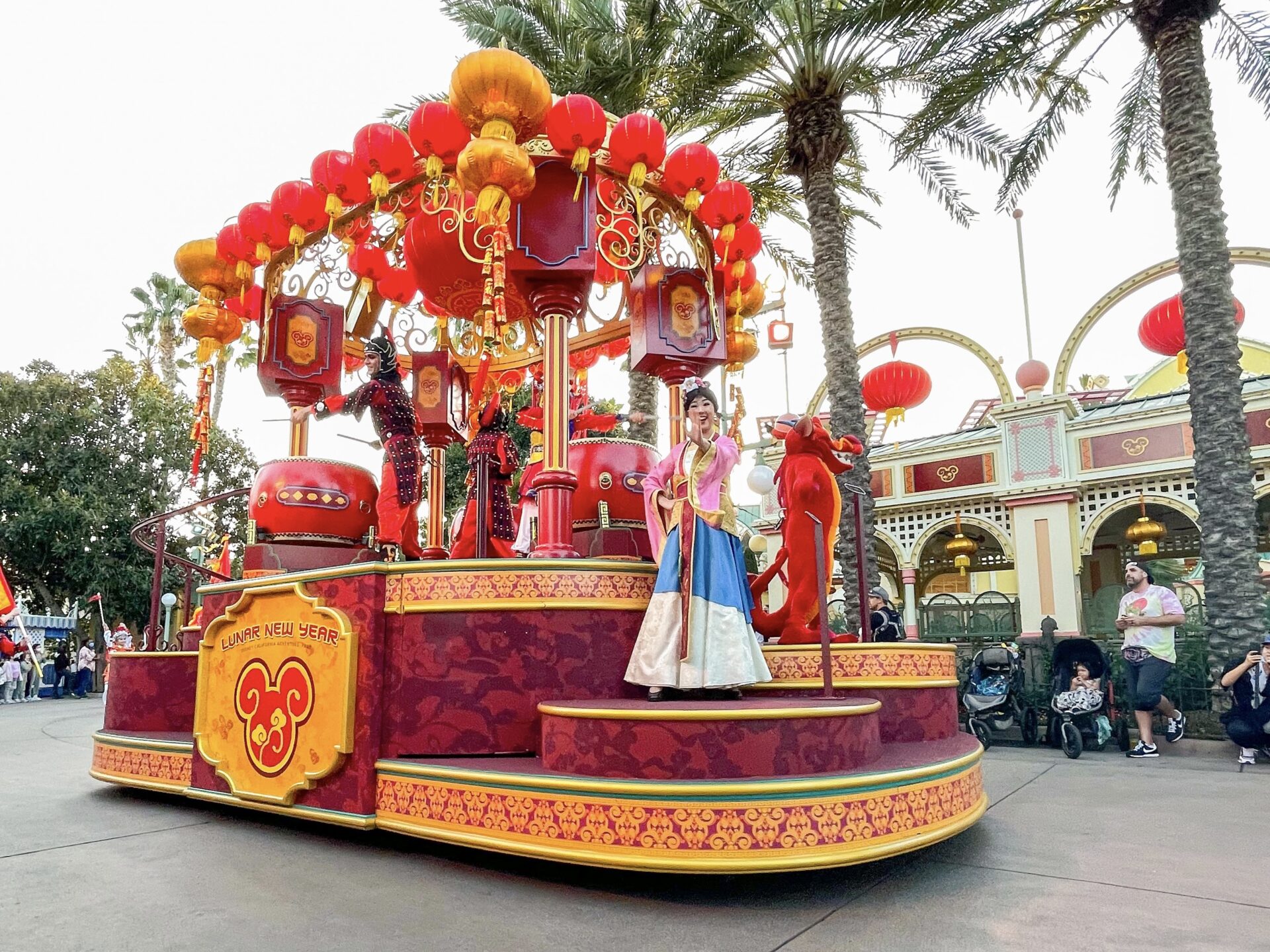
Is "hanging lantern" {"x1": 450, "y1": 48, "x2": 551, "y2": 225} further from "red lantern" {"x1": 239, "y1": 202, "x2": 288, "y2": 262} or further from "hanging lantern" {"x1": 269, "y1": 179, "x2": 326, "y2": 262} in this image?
"red lantern" {"x1": 239, "y1": 202, "x2": 288, "y2": 262}

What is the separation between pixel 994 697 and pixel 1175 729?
177cm

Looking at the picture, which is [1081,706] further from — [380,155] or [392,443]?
[380,155]

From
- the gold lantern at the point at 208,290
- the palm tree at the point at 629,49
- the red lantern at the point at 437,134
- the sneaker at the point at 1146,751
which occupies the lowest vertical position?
the sneaker at the point at 1146,751

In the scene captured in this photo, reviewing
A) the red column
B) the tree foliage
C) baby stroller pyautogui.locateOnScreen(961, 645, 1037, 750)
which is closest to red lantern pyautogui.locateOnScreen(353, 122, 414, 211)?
the red column

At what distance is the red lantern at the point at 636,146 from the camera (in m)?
5.62

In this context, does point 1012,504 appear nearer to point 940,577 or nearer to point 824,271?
point 824,271

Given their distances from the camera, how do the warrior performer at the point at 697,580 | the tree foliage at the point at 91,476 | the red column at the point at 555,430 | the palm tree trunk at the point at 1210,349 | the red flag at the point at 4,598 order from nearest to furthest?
the warrior performer at the point at 697,580 < the red column at the point at 555,430 < the palm tree trunk at the point at 1210,349 < the red flag at the point at 4,598 < the tree foliage at the point at 91,476

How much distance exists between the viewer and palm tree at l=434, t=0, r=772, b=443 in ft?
39.2

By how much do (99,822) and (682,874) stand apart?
379 cm

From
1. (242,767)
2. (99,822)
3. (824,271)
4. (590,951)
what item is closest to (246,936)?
(590,951)

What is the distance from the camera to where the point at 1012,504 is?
18.3 metres

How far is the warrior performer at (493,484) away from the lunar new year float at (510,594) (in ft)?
0.14

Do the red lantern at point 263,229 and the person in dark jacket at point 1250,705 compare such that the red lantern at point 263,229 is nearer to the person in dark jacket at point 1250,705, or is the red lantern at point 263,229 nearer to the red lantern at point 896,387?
the person in dark jacket at point 1250,705

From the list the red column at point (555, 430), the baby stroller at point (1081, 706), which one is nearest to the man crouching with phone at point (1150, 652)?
the baby stroller at point (1081, 706)
